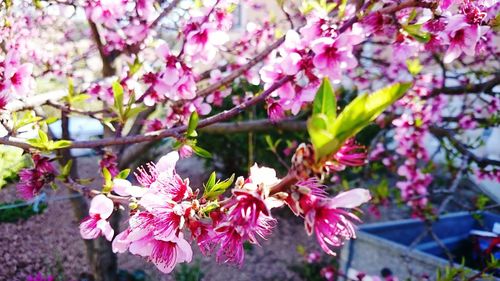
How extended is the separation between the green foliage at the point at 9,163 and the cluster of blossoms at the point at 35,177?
0.23 meters

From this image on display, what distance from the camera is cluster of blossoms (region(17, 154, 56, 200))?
1534mm

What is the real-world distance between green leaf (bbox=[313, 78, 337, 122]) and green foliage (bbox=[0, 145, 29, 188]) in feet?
4.57

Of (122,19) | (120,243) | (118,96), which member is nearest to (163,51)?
(118,96)

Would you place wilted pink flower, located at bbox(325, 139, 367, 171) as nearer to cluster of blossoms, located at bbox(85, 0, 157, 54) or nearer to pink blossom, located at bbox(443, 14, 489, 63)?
pink blossom, located at bbox(443, 14, 489, 63)

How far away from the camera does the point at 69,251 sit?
2.73m

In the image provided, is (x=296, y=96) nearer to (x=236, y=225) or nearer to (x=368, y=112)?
(x=236, y=225)

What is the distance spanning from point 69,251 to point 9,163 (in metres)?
1.08

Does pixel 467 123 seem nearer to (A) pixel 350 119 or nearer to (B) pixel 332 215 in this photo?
(B) pixel 332 215

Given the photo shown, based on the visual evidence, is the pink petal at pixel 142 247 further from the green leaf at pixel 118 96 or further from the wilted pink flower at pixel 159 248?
the green leaf at pixel 118 96

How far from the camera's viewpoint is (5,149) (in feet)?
5.64

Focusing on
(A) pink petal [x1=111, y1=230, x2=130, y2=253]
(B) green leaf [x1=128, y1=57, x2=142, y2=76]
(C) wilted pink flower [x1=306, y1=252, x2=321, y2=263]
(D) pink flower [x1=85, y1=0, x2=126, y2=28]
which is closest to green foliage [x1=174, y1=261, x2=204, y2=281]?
(C) wilted pink flower [x1=306, y1=252, x2=321, y2=263]

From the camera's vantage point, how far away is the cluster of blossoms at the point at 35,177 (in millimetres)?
1534

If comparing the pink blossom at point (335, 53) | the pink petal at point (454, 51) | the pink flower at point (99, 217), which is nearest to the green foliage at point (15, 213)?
the pink flower at point (99, 217)

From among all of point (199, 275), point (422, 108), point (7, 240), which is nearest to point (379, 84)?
point (422, 108)
